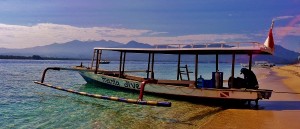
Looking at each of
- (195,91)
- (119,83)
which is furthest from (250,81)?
(119,83)

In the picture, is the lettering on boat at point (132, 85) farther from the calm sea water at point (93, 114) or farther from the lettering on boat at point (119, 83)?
the calm sea water at point (93, 114)

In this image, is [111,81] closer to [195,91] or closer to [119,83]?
[119,83]

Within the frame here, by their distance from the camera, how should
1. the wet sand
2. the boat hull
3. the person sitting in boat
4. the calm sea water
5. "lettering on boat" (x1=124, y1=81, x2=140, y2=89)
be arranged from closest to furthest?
the wet sand
the calm sea water
the boat hull
the person sitting in boat
"lettering on boat" (x1=124, y1=81, x2=140, y2=89)

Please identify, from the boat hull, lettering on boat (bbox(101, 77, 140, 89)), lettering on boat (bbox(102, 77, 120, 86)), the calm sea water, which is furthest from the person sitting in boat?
lettering on boat (bbox(102, 77, 120, 86))

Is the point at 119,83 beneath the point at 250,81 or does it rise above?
beneath

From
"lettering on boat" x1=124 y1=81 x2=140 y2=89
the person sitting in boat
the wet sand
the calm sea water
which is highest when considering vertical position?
the person sitting in boat

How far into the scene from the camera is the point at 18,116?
1555 centimetres

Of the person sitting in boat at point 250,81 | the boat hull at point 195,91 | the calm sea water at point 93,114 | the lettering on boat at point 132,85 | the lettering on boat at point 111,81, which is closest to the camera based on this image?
the calm sea water at point 93,114

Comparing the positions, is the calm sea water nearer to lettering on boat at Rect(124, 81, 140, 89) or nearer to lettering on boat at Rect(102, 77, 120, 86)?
lettering on boat at Rect(124, 81, 140, 89)

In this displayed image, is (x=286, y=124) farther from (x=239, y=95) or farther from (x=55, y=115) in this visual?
(x=55, y=115)

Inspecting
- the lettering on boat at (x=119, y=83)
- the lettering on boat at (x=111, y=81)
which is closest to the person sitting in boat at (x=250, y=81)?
the lettering on boat at (x=119, y=83)

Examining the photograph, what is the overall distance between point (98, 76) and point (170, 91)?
8.88 meters

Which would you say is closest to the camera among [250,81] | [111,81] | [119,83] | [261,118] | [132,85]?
[261,118]

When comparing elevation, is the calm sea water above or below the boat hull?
below
